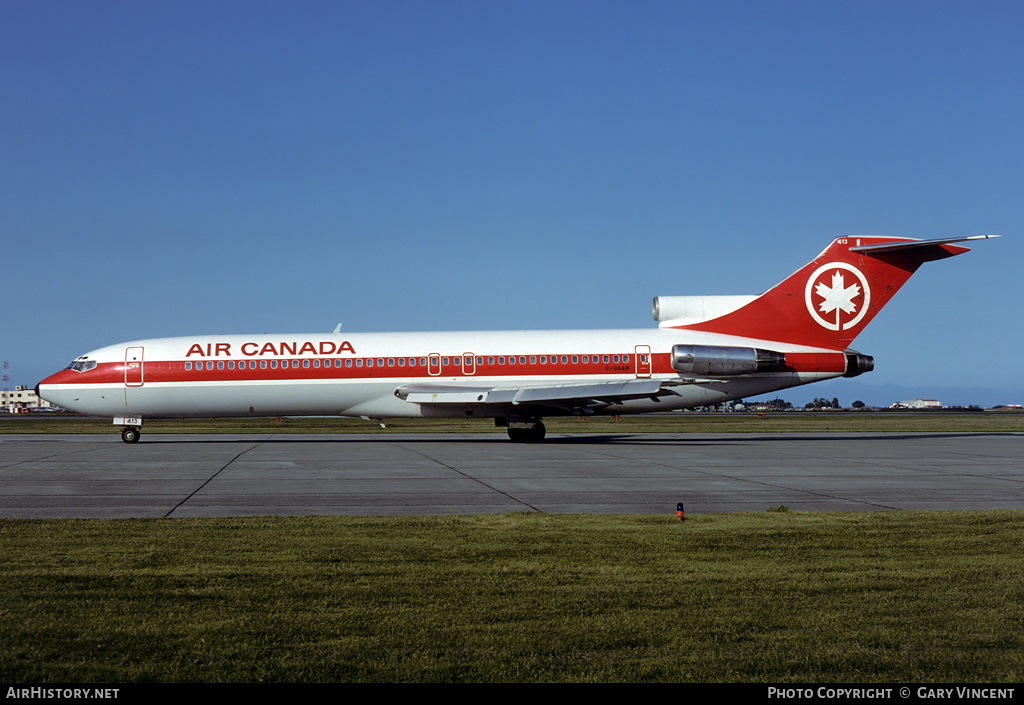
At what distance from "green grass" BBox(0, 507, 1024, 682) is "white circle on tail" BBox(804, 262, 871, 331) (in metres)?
22.0

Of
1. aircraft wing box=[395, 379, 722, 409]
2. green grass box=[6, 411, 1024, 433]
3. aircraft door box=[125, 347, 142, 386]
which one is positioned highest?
aircraft door box=[125, 347, 142, 386]

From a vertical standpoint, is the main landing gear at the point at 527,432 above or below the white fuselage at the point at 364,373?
below

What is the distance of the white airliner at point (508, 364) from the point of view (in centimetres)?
3055

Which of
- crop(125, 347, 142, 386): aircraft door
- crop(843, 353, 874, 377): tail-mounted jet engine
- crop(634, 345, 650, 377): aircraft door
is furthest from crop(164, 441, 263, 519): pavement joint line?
crop(843, 353, 874, 377): tail-mounted jet engine

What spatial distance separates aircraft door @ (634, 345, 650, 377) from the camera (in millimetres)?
30859

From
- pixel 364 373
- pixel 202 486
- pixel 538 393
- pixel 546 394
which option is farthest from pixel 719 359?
pixel 202 486

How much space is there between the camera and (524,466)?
2020cm

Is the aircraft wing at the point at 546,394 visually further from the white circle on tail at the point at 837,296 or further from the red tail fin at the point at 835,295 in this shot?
the white circle on tail at the point at 837,296

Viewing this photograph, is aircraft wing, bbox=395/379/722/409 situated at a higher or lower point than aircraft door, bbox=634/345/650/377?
lower

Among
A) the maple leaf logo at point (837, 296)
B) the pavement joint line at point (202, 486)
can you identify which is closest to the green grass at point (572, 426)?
the maple leaf logo at point (837, 296)

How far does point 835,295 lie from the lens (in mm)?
31641

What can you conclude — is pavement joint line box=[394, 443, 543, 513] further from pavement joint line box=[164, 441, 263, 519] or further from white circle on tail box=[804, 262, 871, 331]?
white circle on tail box=[804, 262, 871, 331]

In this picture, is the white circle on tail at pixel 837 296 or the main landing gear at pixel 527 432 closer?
the main landing gear at pixel 527 432

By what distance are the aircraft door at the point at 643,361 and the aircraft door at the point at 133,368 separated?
1799 centimetres
